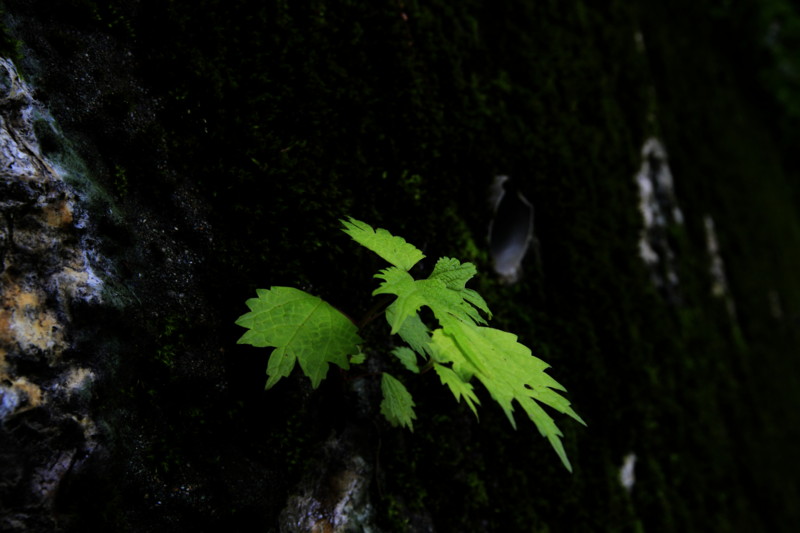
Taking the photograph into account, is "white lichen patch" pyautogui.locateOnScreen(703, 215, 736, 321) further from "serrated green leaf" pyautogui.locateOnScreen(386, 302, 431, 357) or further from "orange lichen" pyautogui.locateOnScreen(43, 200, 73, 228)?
"orange lichen" pyautogui.locateOnScreen(43, 200, 73, 228)

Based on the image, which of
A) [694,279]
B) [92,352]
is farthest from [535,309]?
[694,279]

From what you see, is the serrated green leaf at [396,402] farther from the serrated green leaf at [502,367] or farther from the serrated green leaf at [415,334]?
the serrated green leaf at [502,367]

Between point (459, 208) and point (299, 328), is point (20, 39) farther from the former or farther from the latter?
point (459, 208)

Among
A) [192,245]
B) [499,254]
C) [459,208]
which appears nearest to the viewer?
[192,245]

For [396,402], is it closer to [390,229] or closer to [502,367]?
[502,367]

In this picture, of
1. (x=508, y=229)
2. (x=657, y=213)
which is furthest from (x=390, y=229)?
(x=657, y=213)

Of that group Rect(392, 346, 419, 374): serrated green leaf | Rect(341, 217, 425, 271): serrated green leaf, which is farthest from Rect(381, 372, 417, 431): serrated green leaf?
Rect(341, 217, 425, 271): serrated green leaf

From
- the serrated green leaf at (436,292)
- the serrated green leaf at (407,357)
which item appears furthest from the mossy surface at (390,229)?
the serrated green leaf at (436,292)
